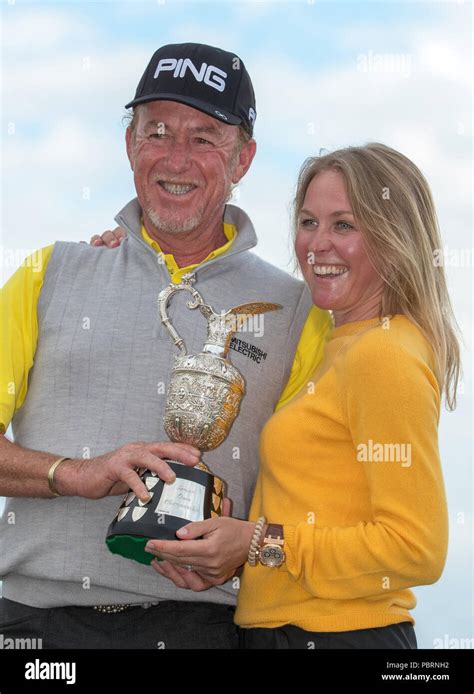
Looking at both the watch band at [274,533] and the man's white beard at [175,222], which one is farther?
the man's white beard at [175,222]

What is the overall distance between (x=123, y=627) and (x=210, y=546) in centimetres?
64

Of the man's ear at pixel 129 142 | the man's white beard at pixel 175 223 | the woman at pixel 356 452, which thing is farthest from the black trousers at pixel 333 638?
the man's ear at pixel 129 142

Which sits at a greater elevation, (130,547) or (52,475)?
(52,475)

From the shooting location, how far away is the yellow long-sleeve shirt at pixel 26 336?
11.0 ft

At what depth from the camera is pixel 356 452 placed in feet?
9.25

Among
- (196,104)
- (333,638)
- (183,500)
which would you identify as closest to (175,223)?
(196,104)

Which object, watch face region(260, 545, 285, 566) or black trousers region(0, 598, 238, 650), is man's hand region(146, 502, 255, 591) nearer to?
watch face region(260, 545, 285, 566)

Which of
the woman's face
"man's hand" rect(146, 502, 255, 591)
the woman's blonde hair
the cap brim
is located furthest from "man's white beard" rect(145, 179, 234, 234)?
"man's hand" rect(146, 502, 255, 591)

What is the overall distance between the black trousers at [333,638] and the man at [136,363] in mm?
371

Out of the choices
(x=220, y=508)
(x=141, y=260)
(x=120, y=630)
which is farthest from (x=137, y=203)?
(x=120, y=630)

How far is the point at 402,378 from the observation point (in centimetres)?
267

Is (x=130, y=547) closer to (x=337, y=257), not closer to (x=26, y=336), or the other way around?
(x=26, y=336)

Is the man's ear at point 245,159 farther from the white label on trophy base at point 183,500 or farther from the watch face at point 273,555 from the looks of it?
the watch face at point 273,555
